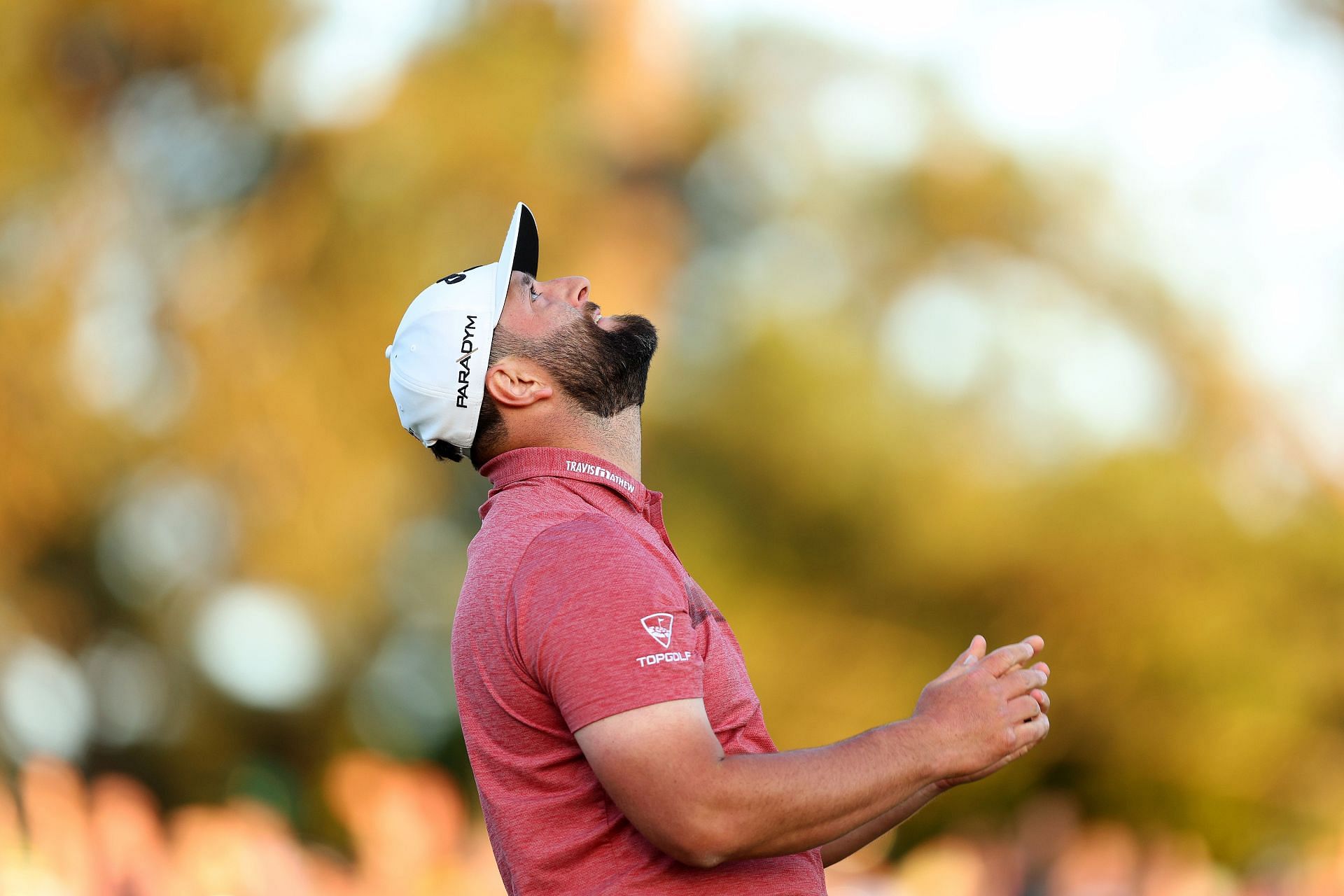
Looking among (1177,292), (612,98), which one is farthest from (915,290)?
(612,98)

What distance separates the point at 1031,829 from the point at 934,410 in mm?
1996

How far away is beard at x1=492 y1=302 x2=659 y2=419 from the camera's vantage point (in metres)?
2.16

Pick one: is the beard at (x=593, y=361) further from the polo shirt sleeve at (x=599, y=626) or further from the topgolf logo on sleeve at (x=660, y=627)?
the topgolf logo on sleeve at (x=660, y=627)

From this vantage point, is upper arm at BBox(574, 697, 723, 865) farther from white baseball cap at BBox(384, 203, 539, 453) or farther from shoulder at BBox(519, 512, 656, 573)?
white baseball cap at BBox(384, 203, 539, 453)

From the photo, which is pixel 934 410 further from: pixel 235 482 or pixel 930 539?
pixel 235 482

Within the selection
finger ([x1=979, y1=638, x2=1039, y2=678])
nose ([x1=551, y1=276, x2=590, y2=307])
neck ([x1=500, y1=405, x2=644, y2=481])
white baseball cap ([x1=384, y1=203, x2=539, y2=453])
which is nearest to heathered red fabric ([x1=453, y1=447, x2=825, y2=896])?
neck ([x1=500, y1=405, x2=644, y2=481])

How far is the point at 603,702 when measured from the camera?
1619mm

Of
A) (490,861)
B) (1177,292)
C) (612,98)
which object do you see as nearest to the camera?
(490,861)

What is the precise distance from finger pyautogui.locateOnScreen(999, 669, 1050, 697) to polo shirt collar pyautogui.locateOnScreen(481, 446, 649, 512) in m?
0.63

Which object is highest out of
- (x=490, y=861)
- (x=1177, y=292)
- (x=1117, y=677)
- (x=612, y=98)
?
(x=612, y=98)

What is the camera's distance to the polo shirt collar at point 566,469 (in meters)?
2.02

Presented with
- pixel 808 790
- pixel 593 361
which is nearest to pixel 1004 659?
pixel 808 790

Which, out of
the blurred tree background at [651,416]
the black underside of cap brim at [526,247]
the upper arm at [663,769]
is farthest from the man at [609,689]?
the blurred tree background at [651,416]

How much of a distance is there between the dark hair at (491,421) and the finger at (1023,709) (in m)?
0.91
